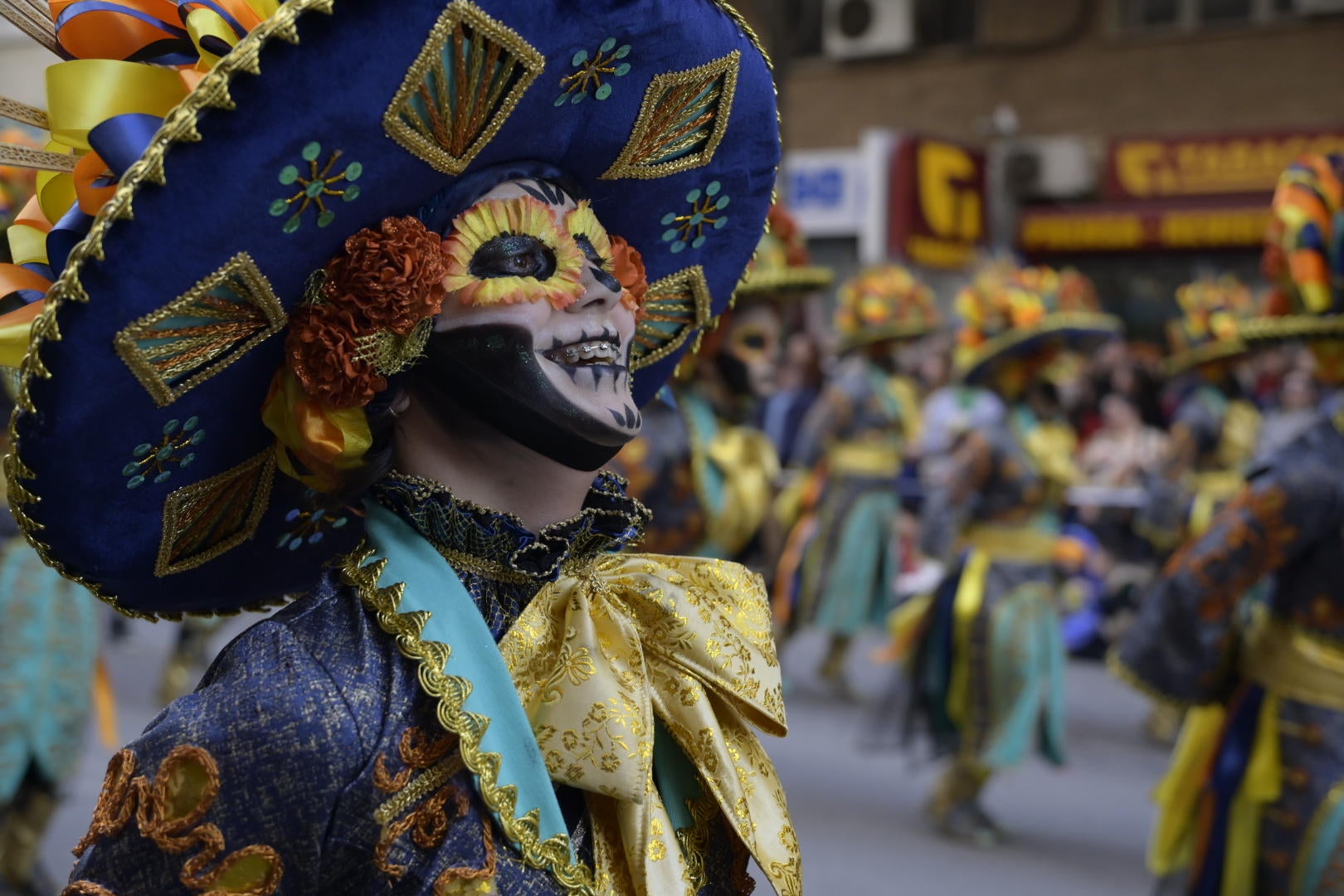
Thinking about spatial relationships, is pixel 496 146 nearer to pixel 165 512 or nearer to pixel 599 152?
pixel 599 152

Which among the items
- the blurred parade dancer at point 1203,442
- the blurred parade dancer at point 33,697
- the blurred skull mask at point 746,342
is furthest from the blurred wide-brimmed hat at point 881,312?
the blurred parade dancer at point 33,697

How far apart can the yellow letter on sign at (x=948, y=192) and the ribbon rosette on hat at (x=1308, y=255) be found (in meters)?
12.6

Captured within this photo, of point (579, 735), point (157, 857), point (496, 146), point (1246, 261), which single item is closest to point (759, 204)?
point (496, 146)

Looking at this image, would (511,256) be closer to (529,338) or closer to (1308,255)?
(529,338)

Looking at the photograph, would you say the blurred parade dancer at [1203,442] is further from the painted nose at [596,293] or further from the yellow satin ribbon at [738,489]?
the painted nose at [596,293]

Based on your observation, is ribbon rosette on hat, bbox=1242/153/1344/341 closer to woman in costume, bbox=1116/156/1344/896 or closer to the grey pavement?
woman in costume, bbox=1116/156/1344/896

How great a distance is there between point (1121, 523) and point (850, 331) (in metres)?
2.48

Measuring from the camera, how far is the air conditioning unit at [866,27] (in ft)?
57.2

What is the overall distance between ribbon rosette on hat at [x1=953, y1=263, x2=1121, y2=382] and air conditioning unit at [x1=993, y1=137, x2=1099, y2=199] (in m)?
9.35

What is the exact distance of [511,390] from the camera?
5.25 feet

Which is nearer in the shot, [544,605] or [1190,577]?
[544,605]

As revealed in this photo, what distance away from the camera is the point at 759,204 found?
6.52 ft

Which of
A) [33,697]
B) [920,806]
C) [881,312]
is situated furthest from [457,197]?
[881,312]

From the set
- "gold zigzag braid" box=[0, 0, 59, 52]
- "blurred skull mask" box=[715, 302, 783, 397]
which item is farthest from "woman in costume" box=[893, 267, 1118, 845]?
"gold zigzag braid" box=[0, 0, 59, 52]
